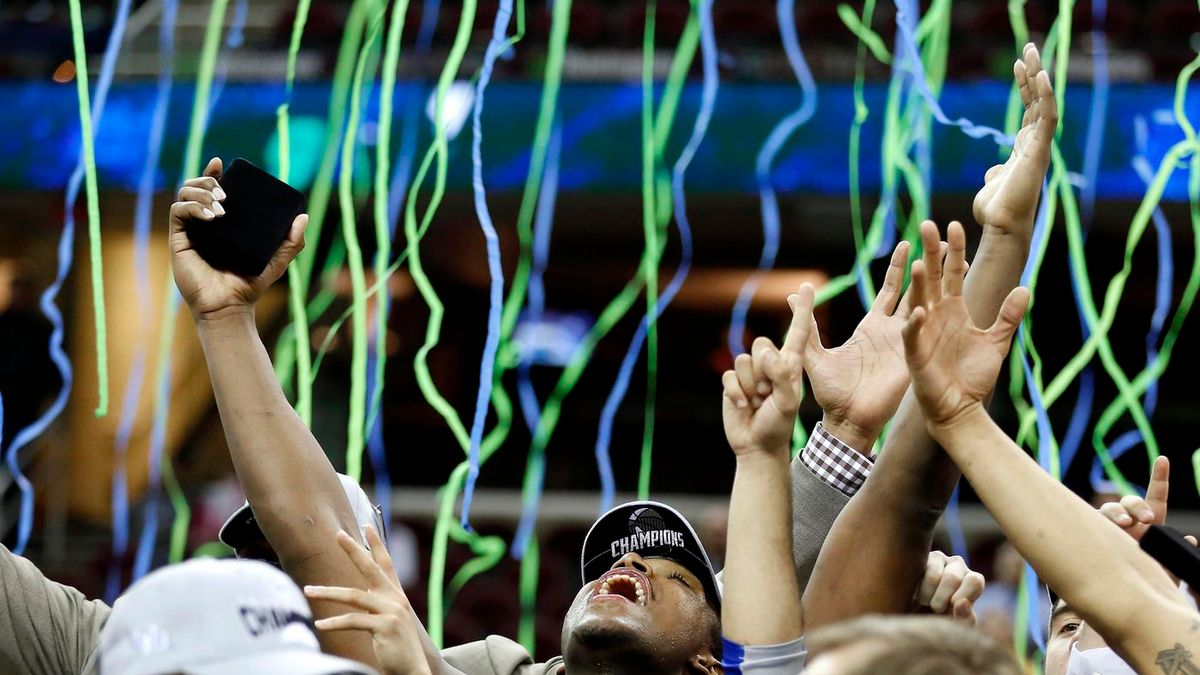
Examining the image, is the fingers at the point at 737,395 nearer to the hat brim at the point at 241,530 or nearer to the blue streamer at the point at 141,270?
the hat brim at the point at 241,530

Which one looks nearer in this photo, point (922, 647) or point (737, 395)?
point (922, 647)

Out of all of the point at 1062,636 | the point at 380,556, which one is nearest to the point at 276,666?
the point at 380,556

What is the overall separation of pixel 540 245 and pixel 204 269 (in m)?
1.41

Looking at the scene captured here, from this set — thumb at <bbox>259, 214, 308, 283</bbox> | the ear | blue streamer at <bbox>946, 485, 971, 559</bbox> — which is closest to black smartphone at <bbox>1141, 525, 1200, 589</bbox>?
the ear

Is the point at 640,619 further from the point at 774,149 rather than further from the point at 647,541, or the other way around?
the point at 774,149

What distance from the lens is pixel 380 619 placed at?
1.38 metres

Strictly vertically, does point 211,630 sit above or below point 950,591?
above

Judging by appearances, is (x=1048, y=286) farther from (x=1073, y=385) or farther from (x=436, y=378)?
(x=436, y=378)

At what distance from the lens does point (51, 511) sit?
6488 millimetres

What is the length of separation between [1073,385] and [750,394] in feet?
23.6

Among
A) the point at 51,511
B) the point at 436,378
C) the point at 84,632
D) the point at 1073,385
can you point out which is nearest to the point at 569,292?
the point at 436,378

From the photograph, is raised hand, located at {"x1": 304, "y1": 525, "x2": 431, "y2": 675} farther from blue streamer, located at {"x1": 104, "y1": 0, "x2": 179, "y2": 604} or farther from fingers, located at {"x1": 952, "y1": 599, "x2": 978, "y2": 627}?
blue streamer, located at {"x1": 104, "y1": 0, "x2": 179, "y2": 604}

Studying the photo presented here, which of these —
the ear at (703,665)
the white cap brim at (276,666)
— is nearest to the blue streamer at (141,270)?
the ear at (703,665)

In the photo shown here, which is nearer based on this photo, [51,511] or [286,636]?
[286,636]
